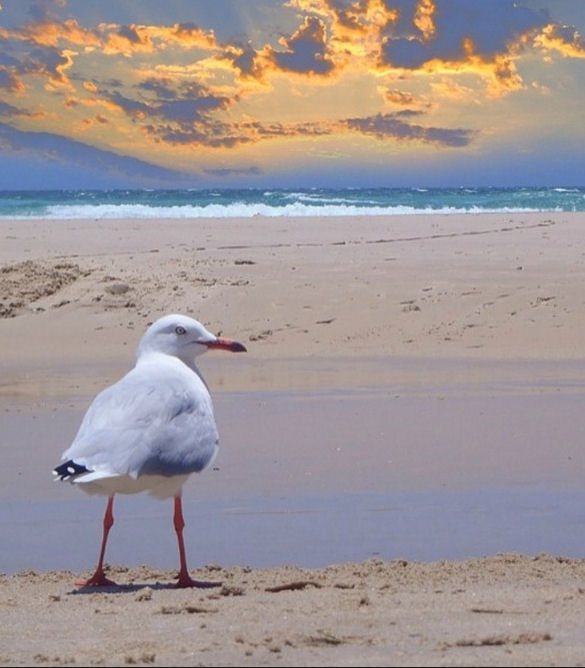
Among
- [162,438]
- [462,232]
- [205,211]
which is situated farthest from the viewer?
[205,211]

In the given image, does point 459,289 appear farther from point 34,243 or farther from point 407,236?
point 34,243

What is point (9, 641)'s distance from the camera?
15.6 ft

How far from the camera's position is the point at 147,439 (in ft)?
18.8

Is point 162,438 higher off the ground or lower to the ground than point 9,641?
higher

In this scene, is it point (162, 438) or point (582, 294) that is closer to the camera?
point (162, 438)

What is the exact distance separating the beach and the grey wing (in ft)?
1.78

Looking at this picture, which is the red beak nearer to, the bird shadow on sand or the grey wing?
the grey wing

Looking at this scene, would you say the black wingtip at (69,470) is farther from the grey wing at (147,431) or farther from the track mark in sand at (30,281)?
the track mark in sand at (30,281)

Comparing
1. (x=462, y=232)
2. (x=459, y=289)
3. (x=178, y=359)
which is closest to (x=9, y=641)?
(x=178, y=359)

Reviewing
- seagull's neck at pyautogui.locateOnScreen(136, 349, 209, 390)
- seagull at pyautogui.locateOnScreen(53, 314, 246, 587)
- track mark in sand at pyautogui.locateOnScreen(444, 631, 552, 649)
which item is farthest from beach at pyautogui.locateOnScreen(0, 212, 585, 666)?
seagull's neck at pyautogui.locateOnScreen(136, 349, 209, 390)

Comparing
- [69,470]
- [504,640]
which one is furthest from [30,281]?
[504,640]

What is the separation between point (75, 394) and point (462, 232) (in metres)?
15.6

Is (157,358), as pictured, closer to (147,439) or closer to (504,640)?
(147,439)

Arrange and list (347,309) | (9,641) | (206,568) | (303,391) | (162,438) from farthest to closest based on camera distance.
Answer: (347,309) < (303,391) < (206,568) < (162,438) < (9,641)
